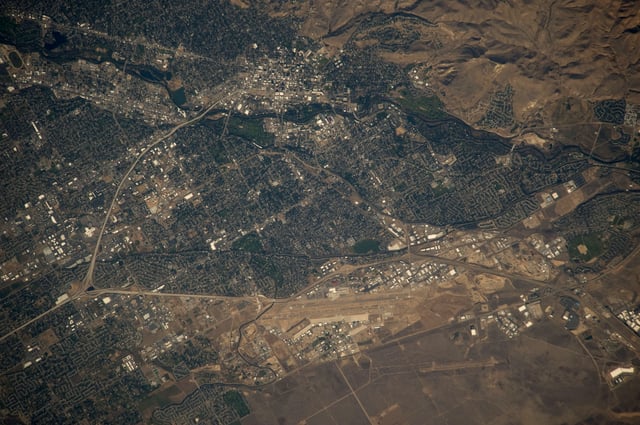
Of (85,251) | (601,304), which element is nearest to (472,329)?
(601,304)

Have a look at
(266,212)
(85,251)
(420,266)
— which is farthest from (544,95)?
(85,251)

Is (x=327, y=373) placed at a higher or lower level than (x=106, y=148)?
lower

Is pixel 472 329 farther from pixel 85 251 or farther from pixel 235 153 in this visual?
pixel 85 251

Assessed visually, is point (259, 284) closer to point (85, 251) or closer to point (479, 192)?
point (85, 251)

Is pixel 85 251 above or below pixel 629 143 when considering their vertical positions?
above

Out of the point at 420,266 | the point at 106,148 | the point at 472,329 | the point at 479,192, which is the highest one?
the point at 106,148

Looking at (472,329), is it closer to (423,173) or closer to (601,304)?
(601,304)

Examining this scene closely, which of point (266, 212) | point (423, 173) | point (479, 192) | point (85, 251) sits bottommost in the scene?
point (479, 192)

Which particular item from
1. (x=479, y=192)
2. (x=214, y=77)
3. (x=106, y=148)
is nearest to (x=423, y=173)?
(x=479, y=192)
